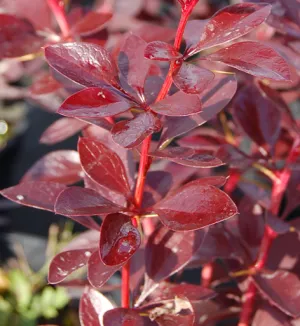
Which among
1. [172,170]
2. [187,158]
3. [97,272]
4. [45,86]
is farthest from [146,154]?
[45,86]

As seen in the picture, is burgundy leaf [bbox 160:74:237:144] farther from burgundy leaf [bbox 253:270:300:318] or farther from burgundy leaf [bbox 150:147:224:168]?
burgundy leaf [bbox 253:270:300:318]

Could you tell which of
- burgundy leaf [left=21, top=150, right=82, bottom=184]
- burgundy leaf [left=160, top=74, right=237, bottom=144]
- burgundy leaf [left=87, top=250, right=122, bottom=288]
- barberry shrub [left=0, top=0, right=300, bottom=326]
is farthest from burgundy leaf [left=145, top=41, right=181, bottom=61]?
burgundy leaf [left=21, top=150, right=82, bottom=184]

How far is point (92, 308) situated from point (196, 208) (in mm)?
243

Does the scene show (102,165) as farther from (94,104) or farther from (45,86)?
(45,86)

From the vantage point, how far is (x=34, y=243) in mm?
1738

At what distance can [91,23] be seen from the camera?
79cm

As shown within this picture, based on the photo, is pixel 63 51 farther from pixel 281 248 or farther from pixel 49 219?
pixel 49 219

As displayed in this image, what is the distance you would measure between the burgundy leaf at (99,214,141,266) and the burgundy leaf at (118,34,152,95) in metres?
0.14

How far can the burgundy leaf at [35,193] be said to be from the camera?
610 mm

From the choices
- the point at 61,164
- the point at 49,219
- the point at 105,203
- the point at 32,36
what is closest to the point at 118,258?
the point at 105,203

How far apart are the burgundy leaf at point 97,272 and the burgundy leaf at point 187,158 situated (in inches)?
5.2

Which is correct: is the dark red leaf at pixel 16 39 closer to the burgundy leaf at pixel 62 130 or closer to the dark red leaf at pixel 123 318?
the burgundy leaf at pixel 62 130

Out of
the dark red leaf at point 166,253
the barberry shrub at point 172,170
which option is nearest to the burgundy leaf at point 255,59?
the barberry shrub at point 172,170

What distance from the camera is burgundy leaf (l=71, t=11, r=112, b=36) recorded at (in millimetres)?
787
